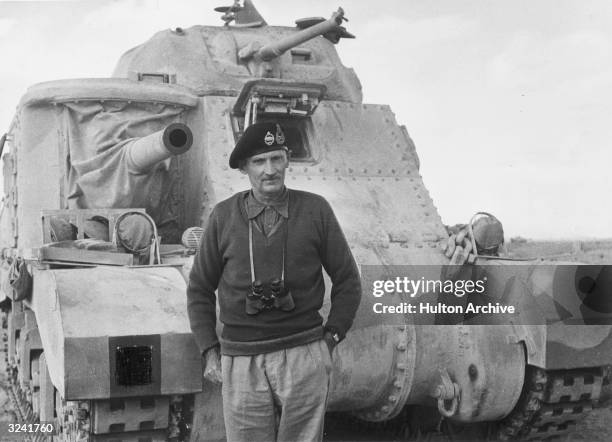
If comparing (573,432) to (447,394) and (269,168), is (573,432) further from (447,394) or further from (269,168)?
(269,168)

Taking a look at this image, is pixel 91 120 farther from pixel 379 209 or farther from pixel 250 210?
pixel 250 210

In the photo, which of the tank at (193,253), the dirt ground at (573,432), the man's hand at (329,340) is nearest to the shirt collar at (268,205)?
the man's hand at (329,340)

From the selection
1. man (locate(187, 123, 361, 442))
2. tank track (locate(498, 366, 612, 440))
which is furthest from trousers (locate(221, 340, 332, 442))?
tank track (locate(498, 366, 612, 440))

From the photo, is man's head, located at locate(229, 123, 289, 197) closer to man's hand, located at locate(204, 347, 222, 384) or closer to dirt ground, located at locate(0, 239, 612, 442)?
man's hand, located at locate(204, 347, 222, 384)

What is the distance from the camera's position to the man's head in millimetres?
4129

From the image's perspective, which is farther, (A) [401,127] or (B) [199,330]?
(A) [401,127]

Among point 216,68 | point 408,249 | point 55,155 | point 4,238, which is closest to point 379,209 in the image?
point 408,249

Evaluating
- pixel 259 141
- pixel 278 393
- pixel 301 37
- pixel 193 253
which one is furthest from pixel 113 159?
pixel 278 393

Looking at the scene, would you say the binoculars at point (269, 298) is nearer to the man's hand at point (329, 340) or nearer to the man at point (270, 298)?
the man at point (270, 298)

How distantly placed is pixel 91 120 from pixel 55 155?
16.6 inches

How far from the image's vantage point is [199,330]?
423 centimetres

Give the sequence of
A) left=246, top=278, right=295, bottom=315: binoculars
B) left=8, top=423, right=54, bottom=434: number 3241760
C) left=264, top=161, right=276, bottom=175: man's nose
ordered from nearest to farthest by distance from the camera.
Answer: left=246, top=278, right=295, bottom=315: binoculars < left=264, top=161, right=276, bottom=175: man's nose < left=8, top=423, right=54, bottom=434: number 3241760

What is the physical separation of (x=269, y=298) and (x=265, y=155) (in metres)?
0.67

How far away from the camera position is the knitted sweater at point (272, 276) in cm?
403
